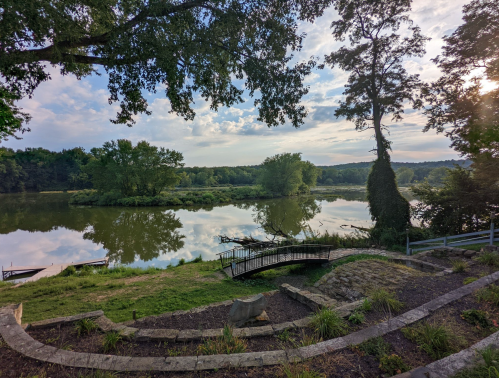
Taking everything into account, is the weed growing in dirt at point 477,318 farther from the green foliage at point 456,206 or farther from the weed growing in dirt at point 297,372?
the green foliage at point 456,206

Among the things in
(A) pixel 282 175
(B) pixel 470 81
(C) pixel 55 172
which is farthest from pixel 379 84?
(C) pixel 55 172

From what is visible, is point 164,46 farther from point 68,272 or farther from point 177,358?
point 68,272

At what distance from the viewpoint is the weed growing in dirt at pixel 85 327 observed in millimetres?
3798

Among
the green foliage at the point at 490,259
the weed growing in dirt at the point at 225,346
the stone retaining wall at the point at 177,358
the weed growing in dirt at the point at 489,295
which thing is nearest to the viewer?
the stone retaining wall at the point at 177,358

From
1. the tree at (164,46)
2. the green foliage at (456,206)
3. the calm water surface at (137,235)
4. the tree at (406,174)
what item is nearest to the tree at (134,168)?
the calm water surface at (137,235)

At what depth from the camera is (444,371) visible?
7.86 feet

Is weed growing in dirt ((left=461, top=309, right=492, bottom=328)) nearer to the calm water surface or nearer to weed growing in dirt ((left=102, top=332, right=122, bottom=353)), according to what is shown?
weed growing in dirt ((left=102, top=332, right=122, bottom=353))

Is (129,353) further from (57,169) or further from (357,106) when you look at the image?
(57,169)

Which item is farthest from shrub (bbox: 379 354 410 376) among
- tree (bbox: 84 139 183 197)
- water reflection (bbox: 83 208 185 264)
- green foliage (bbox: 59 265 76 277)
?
tree (bbox: 84 139 183 197)

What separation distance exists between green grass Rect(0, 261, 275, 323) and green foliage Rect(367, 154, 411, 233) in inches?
359

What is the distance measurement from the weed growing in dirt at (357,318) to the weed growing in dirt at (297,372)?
5.54 feet

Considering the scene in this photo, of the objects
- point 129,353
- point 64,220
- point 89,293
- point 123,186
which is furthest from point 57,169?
point 129,353

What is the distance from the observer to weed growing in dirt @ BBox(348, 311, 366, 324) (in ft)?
12.6

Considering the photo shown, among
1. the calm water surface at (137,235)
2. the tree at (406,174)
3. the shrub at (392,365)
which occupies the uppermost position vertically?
the tree at (406,174)
